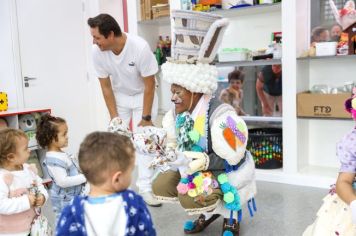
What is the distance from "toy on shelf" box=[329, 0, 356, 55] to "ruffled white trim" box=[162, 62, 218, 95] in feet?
4.56

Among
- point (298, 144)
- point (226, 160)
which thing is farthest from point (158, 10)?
point (226, 160)

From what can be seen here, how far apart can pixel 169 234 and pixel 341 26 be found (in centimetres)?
212

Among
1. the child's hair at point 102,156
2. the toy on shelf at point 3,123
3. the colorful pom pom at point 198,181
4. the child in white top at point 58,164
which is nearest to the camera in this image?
the child's hair at point 102,156

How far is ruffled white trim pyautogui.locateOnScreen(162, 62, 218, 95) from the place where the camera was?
2174mm

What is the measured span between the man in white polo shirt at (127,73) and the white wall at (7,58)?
121cm

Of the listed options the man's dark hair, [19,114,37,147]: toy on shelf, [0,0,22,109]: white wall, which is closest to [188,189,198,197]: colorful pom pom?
the man's dark hair

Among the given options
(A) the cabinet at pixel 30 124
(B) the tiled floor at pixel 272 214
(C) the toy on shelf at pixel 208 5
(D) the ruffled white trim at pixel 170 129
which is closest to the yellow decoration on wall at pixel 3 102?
(A) the cabinet at pixel 30 124

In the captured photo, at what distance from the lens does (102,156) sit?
46.5 inches

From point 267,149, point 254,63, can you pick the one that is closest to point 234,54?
point 254,63

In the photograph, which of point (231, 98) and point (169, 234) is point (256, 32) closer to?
point (231, 98)

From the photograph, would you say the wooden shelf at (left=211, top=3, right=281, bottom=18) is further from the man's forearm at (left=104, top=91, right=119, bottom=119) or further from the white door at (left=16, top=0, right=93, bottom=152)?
the white door at (left=16, top=0, right=93, bottom=152)

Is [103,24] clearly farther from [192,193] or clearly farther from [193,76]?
[192,193]

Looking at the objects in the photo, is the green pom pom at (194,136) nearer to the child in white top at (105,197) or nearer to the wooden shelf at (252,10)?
the child in white top at (105,197)

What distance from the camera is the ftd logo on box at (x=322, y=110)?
10.3ft
